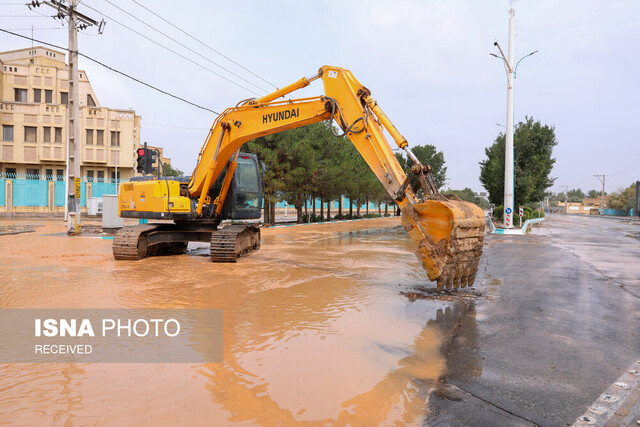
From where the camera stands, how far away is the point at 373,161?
815cm

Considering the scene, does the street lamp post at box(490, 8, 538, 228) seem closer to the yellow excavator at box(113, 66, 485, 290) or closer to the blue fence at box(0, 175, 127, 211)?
the yellow excavator at box(113, 66, 485, 290)

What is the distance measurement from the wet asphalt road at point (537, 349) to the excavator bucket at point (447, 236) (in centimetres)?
73

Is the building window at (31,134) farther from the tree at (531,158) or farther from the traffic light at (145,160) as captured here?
the tree at (531,158)

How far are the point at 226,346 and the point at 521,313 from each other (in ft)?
16.1

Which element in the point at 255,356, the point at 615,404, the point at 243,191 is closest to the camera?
the point at 615,404

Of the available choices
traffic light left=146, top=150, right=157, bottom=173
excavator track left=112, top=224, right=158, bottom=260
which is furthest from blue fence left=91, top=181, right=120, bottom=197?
traffic light left=146, top=150, right=157, bottom=173

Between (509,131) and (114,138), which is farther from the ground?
(114,138)

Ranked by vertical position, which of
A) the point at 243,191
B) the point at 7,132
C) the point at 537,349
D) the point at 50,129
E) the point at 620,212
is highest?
the point at 50,129

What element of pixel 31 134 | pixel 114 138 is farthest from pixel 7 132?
pixel 114 138

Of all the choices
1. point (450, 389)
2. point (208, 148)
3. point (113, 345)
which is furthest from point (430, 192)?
point (208, 148)

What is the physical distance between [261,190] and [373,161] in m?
5.54

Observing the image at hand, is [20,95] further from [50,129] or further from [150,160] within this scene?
[150,160]

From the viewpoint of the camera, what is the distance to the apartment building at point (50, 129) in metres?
39.6

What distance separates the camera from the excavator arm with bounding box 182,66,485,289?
680cm
